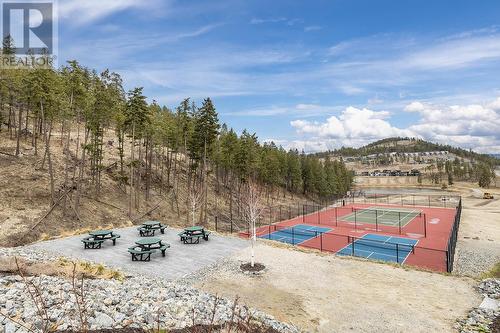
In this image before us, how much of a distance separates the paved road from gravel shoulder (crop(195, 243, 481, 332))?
1594 mm

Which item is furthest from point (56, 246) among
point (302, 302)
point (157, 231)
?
point (302, 302)

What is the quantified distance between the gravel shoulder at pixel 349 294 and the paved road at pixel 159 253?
1.59 metres

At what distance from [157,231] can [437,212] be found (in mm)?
55945

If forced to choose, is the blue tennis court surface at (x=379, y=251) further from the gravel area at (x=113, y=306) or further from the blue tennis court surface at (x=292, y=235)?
the gravel area at (x=113, y=306)

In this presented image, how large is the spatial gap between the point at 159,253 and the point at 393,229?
3658cm

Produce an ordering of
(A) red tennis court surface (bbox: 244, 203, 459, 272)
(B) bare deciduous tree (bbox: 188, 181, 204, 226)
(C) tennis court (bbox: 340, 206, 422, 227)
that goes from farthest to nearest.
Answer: (C) tennis court (bbox: 340, 206, 422, 227) < (A) red tennis court surface (bbox: 244, 203, 459, 272) < (B) bare deciduous tree (bbox: 188, 181, 204, 226)

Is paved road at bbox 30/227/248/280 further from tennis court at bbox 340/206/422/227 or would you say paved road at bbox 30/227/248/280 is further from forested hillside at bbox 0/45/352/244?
tennis court at bbox 340/206/422/227

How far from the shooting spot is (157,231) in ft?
80.4

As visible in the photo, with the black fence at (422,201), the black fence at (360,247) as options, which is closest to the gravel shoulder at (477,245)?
the black fence at (360,247)

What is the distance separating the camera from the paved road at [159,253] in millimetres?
16016

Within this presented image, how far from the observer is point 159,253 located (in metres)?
18.8

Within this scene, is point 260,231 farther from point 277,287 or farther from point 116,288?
point 116,288

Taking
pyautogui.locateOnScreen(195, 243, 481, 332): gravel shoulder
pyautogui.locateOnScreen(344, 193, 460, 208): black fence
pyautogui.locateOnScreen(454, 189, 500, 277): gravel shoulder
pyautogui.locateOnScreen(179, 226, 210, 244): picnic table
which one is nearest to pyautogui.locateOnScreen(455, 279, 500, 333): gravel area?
pyautogui.locateOnScreen(195, 243, 481, 332): gravel shoulder

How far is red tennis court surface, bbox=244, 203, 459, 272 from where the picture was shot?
28.8 meters
